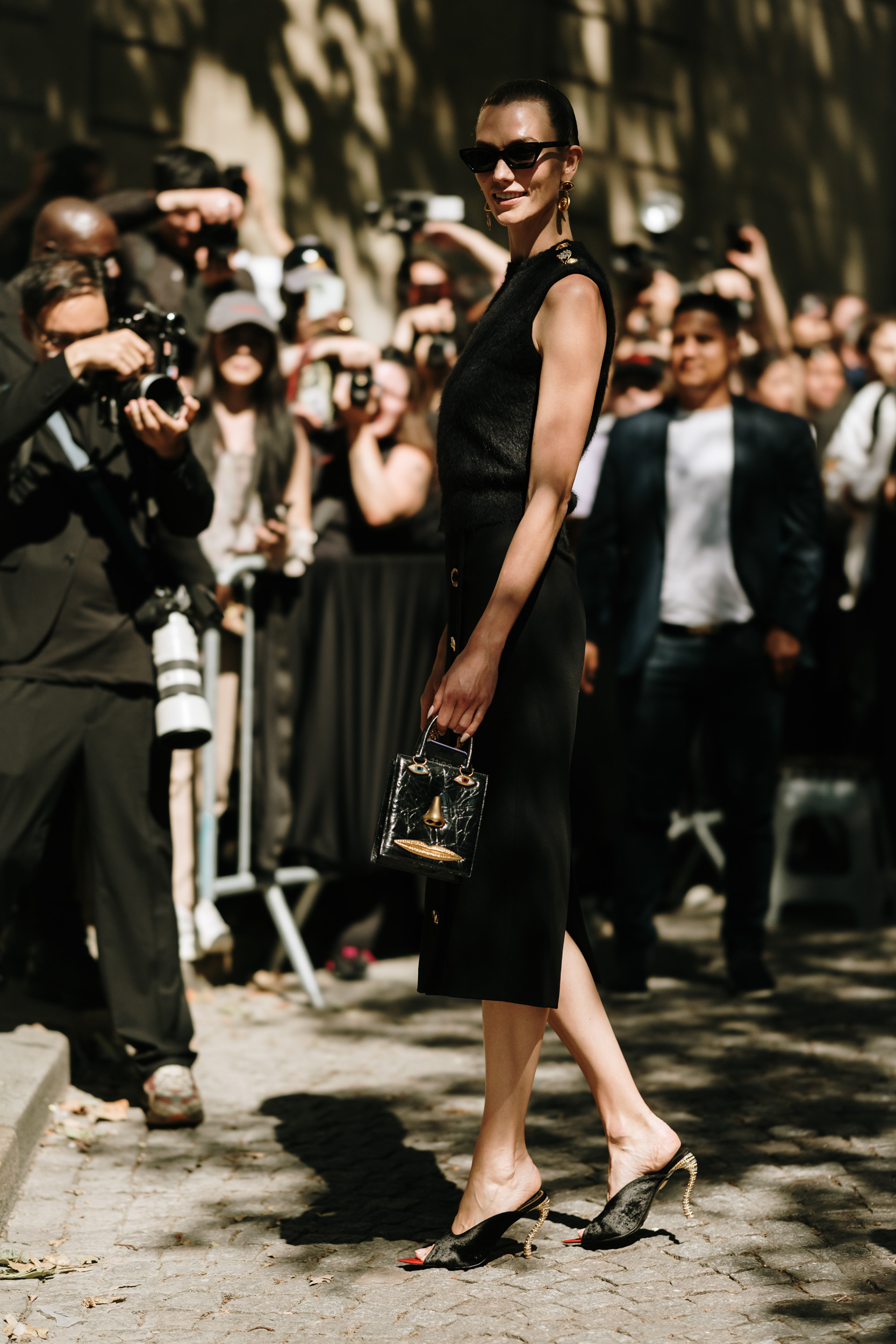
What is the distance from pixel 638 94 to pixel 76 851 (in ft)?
34.0

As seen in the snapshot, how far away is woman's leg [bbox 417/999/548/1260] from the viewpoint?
351 cm

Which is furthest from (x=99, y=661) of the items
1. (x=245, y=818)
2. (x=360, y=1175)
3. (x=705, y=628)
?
(x=705, y=628)

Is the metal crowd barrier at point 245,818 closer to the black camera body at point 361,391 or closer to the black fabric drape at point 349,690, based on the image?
the black fabric drape at point 349,690

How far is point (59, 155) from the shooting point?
8062 mm

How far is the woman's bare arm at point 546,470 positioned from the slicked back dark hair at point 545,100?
0.33 metres

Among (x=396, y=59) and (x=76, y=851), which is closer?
(x=76, y=851)

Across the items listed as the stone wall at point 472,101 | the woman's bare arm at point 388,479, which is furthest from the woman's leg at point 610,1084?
the stone wall at point 472,101

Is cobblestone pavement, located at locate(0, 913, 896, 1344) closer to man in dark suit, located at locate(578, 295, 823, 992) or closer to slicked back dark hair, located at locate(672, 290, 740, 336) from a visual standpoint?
man in dark suit, located at locate(578, 295, 823, 992)

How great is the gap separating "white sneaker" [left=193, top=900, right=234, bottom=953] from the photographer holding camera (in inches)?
51.1

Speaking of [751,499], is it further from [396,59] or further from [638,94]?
[638,94]

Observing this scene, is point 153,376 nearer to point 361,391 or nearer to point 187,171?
point 361,391

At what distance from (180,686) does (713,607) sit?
91.8 inches

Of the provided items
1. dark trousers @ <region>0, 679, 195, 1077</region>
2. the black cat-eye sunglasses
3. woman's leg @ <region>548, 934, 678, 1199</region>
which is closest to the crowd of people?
dark trousers @ <region>0, 679, 195, 1077</region>

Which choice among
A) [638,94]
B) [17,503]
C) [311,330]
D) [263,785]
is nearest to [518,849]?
[17,503]
